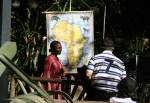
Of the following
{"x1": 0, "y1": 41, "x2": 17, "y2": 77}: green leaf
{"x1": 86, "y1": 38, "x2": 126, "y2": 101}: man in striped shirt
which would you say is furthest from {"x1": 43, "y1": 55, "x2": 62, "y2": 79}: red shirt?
{"x1": 0, "y1": 41, "x2": 17, "y2": 77}: green leaf

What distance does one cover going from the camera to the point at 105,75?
596 centimetres

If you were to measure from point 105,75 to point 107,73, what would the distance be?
0.11 ft

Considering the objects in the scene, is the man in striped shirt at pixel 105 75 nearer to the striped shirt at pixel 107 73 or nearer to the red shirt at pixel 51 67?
the striped shirt at pixel 107 73

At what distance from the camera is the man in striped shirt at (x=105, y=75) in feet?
19.5

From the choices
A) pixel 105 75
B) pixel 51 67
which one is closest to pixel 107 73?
pixel 105 75

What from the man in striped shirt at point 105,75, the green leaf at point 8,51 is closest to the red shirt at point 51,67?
the man in striped shirt at point 105,75

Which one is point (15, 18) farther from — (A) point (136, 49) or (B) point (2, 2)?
(B) point (2, 2)

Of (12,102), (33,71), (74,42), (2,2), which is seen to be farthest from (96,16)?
(12,102)

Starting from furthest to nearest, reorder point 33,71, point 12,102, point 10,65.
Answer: point 33,71, point 12,102, point 10,65

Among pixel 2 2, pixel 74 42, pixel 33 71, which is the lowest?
pixel 33 71

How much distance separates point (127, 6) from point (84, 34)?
3742mm

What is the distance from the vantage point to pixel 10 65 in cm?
168

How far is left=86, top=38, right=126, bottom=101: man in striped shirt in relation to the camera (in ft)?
19.5

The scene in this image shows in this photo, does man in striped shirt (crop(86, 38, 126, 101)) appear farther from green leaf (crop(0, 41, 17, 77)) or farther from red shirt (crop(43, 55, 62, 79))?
green leaf (crop(0, 41, 17, 77))
